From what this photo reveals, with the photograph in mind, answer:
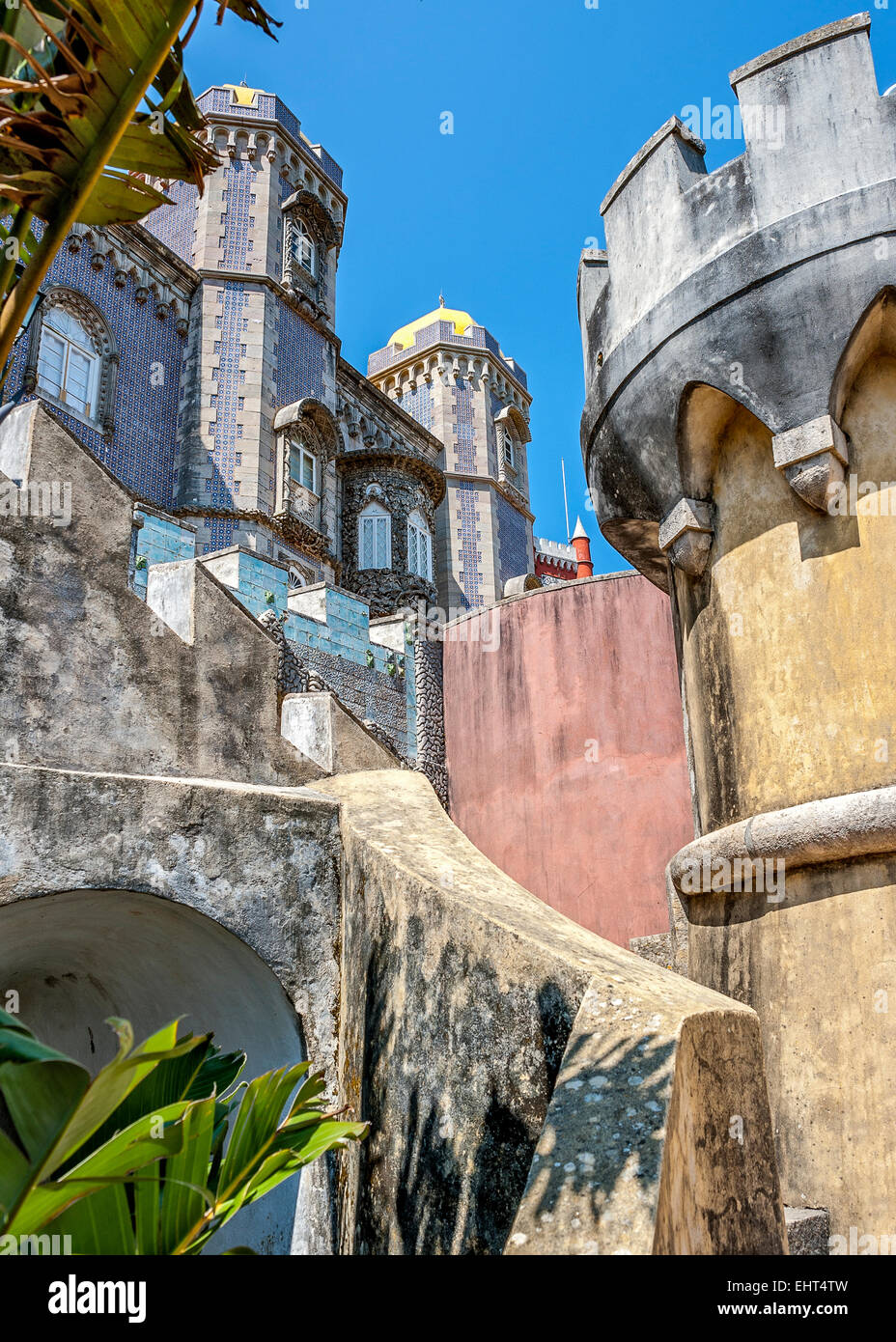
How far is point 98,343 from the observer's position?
63.6 feet

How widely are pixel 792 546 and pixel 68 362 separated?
16.5 m

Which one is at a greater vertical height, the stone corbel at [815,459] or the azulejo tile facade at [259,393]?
the azulejo tile facade at [259,393]

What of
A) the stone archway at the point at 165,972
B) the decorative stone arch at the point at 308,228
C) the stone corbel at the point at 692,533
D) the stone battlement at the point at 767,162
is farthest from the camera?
the decorative stone arch at the point at 308,228

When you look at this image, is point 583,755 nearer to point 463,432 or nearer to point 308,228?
point 308,228

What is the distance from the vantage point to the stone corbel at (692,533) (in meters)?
5.50

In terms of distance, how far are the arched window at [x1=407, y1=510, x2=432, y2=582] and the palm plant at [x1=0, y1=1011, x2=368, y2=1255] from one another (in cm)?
2250

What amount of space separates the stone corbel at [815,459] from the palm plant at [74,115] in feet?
10.3

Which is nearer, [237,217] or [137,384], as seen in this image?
[137,384]

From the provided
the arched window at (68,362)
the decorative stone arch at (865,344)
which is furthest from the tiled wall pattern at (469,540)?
the decorative stone arch at (865,344)

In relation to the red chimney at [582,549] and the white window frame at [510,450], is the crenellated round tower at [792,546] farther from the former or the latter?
the red chimney at [582,549]

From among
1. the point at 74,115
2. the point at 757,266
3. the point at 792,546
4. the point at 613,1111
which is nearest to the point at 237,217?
the point at 757,266

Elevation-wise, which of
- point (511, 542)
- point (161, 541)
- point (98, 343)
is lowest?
point (161, 541)
